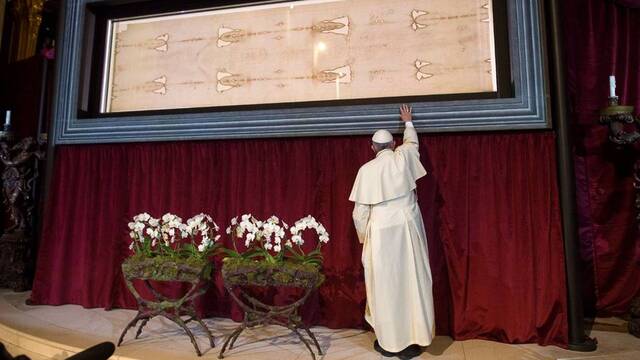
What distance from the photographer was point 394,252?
263 cm

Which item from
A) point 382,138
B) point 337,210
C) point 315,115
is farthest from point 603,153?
point 315,115

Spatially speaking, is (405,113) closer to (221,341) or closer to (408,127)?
(408,127)

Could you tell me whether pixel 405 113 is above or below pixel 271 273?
above

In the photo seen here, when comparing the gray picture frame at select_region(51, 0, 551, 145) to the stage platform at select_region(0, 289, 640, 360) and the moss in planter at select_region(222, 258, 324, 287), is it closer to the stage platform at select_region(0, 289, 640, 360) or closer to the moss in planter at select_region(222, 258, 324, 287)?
the moss in planter at select_region(222, 258, 324, 287)

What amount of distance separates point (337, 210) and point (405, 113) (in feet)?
3.20

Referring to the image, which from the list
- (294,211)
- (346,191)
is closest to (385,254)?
(346,191)

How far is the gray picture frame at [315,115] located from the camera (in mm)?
3191

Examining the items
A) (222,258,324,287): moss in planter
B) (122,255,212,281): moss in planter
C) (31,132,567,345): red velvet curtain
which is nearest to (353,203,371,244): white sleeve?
(222,258,324,287): moss in planter

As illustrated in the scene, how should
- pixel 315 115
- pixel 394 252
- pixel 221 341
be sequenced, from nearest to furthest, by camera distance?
pixel 394 252, pixel 221 341, pixel 315 115

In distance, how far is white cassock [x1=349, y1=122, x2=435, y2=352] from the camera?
2580 millimetres

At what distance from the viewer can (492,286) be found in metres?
3.06

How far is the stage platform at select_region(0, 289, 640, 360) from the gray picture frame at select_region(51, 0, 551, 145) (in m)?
1.63

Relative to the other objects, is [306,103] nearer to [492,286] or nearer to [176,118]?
[176,118]

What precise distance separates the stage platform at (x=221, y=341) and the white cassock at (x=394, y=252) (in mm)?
258
